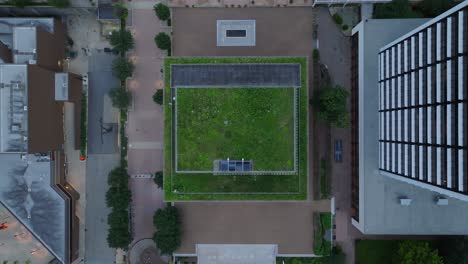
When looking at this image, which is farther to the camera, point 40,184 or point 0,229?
point 0,229

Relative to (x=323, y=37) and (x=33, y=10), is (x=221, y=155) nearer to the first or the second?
(x=323, y=37)

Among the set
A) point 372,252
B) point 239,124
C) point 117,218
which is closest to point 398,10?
point 239,124

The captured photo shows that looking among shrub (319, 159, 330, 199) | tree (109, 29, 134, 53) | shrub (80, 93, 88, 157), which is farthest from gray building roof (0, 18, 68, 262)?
shrub (319, 159, 330, 199)

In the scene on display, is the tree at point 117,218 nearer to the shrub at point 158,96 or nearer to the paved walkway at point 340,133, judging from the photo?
the shrub at point 158,96

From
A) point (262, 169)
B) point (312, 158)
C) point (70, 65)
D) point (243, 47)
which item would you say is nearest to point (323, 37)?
point (243, 47)

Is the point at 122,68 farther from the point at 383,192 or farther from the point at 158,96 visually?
the point at 383,192

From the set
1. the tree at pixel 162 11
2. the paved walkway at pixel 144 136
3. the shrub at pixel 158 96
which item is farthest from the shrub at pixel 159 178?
the tree at pixel 162 11

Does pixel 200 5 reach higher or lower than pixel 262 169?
higher
